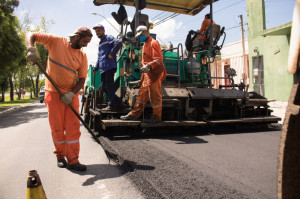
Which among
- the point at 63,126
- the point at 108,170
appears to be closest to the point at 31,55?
the point at 63,126

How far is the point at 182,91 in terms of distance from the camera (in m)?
5.66

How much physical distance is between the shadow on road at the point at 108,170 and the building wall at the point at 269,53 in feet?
44.0

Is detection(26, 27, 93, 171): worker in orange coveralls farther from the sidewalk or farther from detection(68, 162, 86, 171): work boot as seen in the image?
the sidewalk

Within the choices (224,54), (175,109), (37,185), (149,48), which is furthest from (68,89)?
(224,54)

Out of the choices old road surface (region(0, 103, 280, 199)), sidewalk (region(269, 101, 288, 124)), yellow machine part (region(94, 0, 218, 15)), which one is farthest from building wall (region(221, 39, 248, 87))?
old road surface (region(0, 103, 280, 199))

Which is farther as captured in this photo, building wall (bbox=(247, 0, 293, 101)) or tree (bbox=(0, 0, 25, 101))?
tree (bbox=(0, 0, 25, 101))

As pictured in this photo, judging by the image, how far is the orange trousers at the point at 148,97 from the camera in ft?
16.9

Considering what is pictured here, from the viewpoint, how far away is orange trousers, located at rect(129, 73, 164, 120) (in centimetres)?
516

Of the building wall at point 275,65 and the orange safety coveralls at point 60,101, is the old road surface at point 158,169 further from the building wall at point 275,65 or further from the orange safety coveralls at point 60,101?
the building wall at point 275,65

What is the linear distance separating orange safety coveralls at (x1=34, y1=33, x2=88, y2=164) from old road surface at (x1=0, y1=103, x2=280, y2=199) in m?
0.31

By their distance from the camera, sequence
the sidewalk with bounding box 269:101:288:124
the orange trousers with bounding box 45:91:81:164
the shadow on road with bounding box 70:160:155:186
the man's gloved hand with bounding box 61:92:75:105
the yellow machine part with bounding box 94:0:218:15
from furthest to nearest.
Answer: the sidewalk with bounding box 269:101:288:124 → the yellow machine part with bounding box 94:0:218:15 → the orange trousers with bounding box 45:91:81:164 → the man's gloved hand with bounding box 61:92:75:105 → the shadow on road with bounding box 70:160:155:186

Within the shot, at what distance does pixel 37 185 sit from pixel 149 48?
388 cm

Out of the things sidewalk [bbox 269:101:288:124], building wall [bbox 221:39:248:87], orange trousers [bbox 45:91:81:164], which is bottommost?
sidewalk [bbox 269:101:288:124]

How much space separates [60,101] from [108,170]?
1.12m
